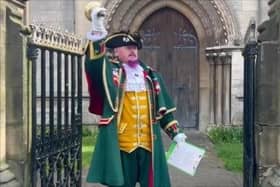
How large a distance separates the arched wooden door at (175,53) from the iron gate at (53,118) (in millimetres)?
8196

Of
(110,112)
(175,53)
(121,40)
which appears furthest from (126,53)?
(175,53)

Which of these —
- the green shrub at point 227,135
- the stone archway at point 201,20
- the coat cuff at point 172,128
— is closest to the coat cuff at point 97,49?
the coat cuff at point 172,128

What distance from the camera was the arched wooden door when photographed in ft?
49.8

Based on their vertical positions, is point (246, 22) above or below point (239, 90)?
above

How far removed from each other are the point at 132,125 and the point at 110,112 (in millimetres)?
247

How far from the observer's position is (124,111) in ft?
18.3

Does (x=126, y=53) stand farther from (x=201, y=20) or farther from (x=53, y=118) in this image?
(x=201, y=20)

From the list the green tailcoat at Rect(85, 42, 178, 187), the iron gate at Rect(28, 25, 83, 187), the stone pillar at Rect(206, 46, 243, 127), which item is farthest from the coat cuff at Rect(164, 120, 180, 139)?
the stone pillar at Rect(206, 46, 243, 127)

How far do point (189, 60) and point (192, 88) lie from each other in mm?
690

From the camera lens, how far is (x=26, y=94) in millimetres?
5773

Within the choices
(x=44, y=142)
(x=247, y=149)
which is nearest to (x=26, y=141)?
(x=44, y=142)

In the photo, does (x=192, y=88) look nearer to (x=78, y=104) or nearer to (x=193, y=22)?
(x=193, y=22)

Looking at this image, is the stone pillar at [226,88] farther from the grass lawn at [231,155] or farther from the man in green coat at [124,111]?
the man in green coat at [124,111]

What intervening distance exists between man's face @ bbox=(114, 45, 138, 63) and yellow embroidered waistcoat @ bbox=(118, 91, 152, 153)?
0.30 meters
